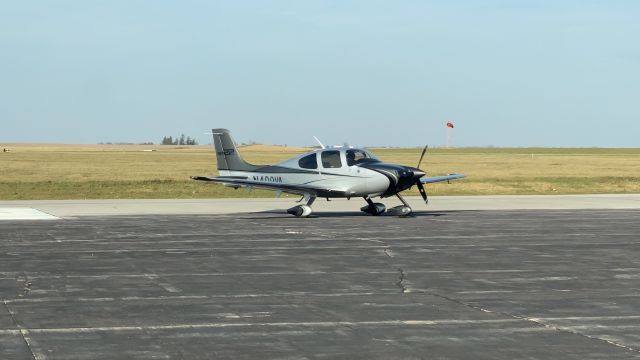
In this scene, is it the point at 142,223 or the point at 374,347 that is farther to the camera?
the point at 142,223

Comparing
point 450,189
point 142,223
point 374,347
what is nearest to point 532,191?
point 450,189

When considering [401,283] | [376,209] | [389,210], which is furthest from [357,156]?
[401,283]

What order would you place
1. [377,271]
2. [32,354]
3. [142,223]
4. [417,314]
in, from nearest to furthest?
[32,354], [417,314], [377,271], [142,223]

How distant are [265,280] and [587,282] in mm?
5424

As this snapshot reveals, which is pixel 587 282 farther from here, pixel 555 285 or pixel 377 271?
pixel 377 271

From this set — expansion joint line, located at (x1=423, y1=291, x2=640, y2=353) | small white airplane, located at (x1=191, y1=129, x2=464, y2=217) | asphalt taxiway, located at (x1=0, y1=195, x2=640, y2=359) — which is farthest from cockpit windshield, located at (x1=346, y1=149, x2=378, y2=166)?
expansion joint line, located at (x1=423, y1=291, x2=640, y2=353)

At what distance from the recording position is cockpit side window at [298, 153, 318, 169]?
33219 millimetres

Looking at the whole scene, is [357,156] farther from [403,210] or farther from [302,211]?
[302,211]

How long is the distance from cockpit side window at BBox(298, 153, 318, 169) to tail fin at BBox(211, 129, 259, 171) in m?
1.94

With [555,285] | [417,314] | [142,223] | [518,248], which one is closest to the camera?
[417,314]

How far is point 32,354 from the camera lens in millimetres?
10516

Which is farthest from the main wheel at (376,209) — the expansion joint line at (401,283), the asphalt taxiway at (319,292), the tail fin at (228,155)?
the expansion joint line at (401,283)

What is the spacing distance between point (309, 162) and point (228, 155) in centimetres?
328

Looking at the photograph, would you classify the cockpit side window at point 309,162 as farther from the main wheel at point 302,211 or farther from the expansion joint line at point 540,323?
the expansion joint line at point 540,323
